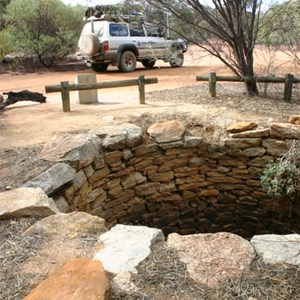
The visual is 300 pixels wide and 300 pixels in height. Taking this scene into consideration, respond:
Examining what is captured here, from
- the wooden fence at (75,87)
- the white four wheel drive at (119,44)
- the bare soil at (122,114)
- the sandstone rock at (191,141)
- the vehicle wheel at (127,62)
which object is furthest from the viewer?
the vehicle wheel at (127,62)

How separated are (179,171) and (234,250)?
3.35m

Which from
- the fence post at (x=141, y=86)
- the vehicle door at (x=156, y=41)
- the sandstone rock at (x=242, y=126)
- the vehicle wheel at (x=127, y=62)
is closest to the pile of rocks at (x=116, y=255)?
the sandstone rock at (x=242, y=126)

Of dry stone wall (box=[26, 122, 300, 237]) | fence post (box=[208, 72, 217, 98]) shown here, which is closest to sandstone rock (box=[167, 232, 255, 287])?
dry stone wall (box=[26, 122, 300, 237])

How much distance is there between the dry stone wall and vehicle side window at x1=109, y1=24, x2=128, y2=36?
25.0 feet

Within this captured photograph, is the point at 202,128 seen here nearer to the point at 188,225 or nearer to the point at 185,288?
the point at 188,225

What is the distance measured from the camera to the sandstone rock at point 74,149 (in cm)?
423

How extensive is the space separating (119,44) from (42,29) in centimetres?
461

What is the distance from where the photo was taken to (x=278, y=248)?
8.04 feet

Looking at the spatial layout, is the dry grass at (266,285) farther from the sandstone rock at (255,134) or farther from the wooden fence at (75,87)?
the wooden fence at (75,87)

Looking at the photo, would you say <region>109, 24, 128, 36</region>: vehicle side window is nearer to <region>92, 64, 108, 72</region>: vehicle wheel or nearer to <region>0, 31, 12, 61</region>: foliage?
<region>92, 64, 108, 72</region>: vehicle wheel

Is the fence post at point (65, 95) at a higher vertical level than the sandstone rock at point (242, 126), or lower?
higher

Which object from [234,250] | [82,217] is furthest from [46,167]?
[234,250]

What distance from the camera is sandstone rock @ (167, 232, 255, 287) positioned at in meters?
2.18

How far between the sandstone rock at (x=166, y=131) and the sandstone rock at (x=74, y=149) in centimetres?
88
